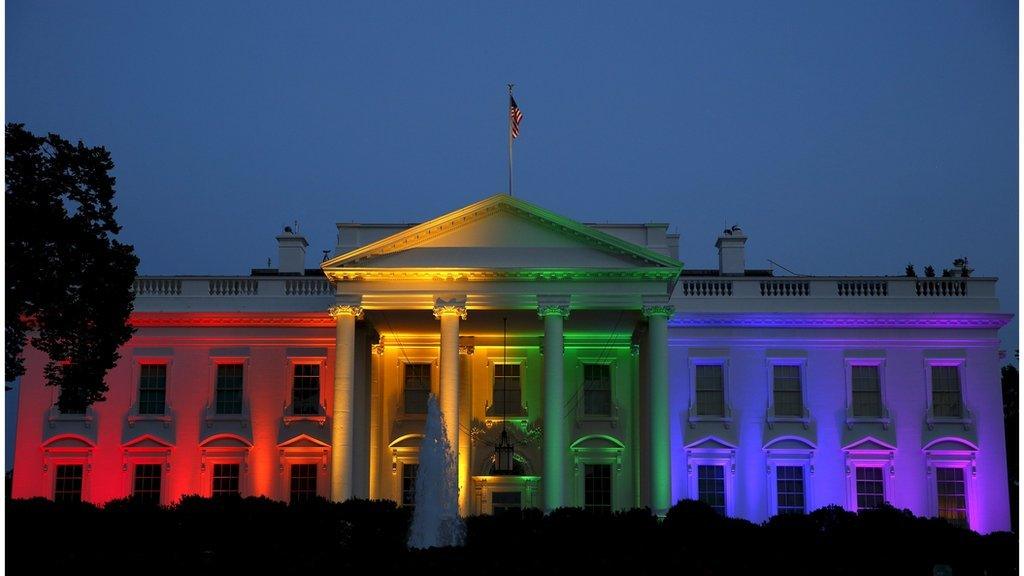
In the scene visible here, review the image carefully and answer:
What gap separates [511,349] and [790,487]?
9391 millimetres

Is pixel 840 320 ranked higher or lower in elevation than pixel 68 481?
higher

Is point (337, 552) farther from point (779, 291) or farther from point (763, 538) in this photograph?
point (779, 291)

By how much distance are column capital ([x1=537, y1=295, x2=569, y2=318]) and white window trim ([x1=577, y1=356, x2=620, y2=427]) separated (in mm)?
4848

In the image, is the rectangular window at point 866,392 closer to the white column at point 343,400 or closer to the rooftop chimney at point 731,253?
the rooftop chimney at point 731,253

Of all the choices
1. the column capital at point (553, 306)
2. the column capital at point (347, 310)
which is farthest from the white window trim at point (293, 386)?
the column capital at point (553, 306)

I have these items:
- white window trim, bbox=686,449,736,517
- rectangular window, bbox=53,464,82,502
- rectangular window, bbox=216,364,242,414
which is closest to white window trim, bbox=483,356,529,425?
white window trim, bbox=686,449,736,517

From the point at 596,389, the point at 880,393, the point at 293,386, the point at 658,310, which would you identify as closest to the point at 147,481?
the point at 293,386

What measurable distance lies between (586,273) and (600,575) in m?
15.4

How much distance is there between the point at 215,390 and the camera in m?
36.7

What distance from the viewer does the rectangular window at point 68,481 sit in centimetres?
3600

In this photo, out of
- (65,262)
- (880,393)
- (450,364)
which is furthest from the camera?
(880,393)

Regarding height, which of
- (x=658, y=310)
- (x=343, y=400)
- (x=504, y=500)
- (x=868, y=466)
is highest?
(x=658, y=310)

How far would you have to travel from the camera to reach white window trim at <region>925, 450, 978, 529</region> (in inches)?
1405

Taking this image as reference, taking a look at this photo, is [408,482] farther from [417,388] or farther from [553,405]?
[553,405]
